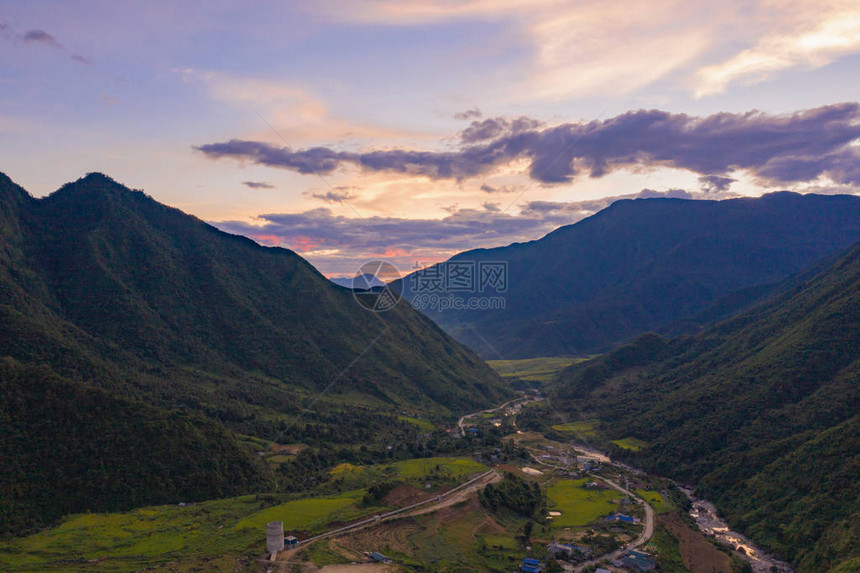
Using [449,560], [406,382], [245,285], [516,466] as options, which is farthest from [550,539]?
[245,285]

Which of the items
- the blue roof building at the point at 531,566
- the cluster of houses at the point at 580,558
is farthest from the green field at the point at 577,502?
the blue roof building at the point at 531,566

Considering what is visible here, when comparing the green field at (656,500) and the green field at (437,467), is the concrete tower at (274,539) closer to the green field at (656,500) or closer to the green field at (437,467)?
the green field at (437,467)

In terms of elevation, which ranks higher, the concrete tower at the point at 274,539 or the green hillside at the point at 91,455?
the green hillside at the point at 91,455

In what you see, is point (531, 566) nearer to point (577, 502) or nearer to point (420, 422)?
point (577, 502)

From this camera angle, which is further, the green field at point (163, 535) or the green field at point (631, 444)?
the green field at point (631, 444)

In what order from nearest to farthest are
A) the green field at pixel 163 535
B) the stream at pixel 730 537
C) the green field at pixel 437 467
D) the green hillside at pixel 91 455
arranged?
the green field at pixel 163 535, the stream at pixel 730 537, the green hillside at pixel 91 455, the green field at pixel 437 467

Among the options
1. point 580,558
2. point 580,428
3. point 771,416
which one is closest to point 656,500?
point 580,558

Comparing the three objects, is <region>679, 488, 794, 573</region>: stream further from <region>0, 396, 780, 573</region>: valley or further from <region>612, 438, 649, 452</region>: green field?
<region>612, 438, 649, 452</region>: green field
